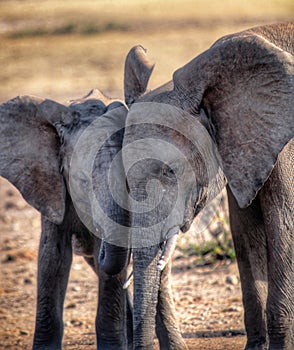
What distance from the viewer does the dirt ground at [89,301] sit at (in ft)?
20.2

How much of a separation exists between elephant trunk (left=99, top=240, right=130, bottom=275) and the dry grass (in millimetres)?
8219

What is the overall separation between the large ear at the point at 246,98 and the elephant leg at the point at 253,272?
58 cm

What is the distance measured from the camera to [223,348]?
19.0ft

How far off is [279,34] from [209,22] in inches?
528

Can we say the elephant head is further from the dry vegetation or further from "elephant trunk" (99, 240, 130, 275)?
the dry vegetation

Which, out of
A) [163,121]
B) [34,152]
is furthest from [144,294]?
[34,152]

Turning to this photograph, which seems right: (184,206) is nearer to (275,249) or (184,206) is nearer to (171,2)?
(275,249)

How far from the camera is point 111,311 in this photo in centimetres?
524

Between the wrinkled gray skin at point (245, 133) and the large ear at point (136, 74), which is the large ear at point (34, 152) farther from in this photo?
the wrinkled gray skin at point (245, 133)

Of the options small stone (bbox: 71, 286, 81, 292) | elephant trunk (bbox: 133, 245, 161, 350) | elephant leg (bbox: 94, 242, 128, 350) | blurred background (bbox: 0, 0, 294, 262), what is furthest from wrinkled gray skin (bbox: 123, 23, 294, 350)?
blurred background (bbox: 0, 0, 294, 262)

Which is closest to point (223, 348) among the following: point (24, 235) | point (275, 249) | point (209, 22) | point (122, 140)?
point (275, 249)

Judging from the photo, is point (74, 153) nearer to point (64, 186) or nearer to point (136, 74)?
point (64, 186)

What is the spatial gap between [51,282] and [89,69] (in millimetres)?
10227

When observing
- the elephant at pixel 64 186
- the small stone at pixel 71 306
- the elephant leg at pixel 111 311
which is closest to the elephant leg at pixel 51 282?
the elephant at pixel 64 186
